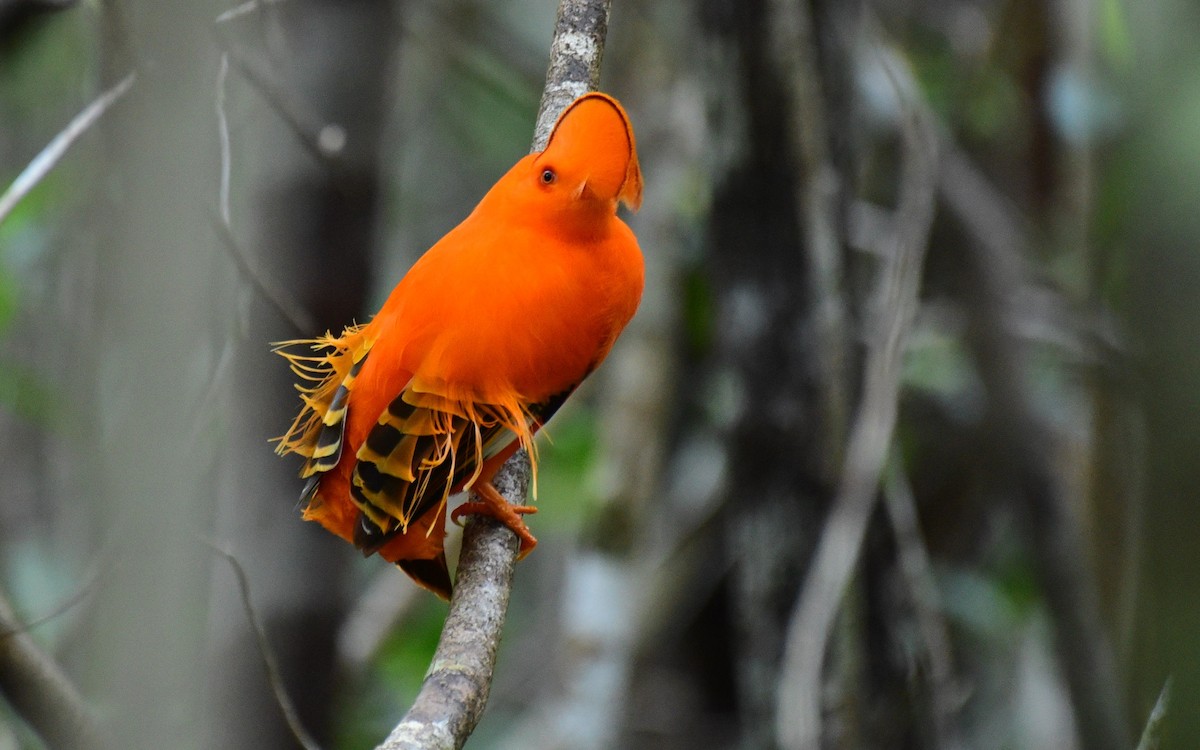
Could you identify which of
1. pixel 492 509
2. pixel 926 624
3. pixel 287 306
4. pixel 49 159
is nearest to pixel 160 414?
pixel 492 509

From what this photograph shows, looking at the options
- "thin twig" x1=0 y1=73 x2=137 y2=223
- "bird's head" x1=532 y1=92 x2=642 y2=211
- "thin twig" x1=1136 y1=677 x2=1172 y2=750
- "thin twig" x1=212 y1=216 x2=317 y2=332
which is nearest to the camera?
"thin twig" x1=1136 y1=677 x2=1172 y2=750

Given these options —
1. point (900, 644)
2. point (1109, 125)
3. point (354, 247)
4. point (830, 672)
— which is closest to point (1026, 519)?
point (900, 644)

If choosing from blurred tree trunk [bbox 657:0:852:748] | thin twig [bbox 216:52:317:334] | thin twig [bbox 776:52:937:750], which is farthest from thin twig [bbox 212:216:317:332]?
thin twig [bbox 776:52:937:750]

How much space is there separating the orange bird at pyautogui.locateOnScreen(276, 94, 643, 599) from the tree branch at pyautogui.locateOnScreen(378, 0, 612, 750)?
0.09 m

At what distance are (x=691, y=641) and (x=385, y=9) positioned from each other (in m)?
2.19

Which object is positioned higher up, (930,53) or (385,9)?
(385,9)

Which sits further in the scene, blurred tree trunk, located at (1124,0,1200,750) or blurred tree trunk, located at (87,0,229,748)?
blurred tree trunk, located at (1124,0,1200,750)

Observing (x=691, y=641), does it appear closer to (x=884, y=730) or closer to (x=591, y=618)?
(x=591, y=618)

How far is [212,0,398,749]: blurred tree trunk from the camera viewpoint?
9.16 feet

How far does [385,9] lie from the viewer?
3.02 meters

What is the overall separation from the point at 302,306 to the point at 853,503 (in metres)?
1.43

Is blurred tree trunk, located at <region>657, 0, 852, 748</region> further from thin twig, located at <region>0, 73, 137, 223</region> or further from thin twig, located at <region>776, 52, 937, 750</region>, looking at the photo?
thin twig, located at <region>0, 73, 137, 223</region>

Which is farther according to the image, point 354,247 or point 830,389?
point 830,389

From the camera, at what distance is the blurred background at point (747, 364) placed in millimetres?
2727
